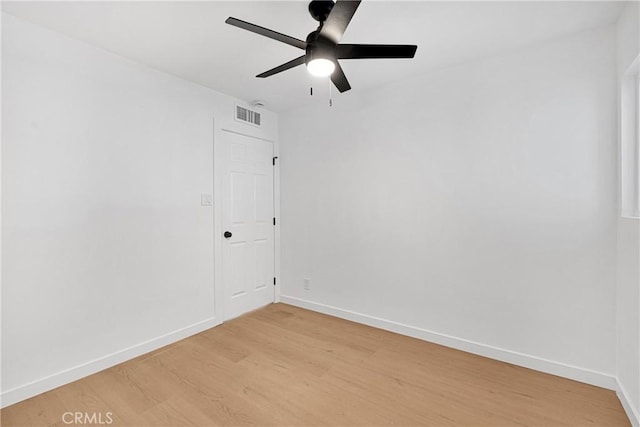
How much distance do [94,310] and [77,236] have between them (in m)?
0.59

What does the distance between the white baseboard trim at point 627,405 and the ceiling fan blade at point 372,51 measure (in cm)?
243

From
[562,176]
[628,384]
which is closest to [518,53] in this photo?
[562,176]

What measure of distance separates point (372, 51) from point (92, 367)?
2.99 m

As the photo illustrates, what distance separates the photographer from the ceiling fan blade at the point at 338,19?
1.36 m

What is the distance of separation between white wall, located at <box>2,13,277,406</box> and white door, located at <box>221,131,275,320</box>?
29 cm

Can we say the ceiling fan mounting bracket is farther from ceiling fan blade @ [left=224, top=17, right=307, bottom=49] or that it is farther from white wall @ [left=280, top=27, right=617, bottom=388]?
white wall @ [left=280, top=27, right=617, bottom=388]

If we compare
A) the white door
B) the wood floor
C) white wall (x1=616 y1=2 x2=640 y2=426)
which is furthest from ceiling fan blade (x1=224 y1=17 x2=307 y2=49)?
the wood floor

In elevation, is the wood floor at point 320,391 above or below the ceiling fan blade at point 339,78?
below

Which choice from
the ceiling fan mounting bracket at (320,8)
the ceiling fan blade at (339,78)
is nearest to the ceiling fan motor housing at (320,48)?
the ceiling fan blade at (339,78)

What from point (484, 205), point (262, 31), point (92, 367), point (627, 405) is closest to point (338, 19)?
point (262, 31)

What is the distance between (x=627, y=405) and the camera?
6.01 feet

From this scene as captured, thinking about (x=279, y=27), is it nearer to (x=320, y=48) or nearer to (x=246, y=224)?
(x=320, y=48)

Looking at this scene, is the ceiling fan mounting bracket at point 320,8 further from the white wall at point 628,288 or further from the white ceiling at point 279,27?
the white wall at point 628,288

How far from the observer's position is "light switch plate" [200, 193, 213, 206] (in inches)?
121
